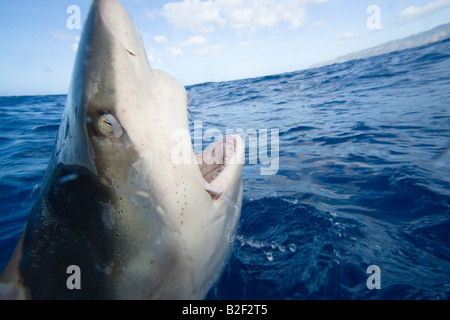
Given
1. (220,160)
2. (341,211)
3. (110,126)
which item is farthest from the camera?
(341,211)

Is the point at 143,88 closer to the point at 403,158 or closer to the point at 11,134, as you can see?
the point at 403,158

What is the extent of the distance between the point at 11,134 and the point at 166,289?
1009 centimetres

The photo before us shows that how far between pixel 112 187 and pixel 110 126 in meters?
0.30

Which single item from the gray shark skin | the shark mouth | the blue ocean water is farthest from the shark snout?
the blue ocean water

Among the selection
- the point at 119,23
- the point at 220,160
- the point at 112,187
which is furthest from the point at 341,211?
the point at 119,23

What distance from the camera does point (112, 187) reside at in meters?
1.16

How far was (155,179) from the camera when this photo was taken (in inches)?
48.4

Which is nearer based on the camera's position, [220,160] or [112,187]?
[112,187]

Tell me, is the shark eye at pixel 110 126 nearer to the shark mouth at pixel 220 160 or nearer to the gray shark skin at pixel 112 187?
the gray shark skin at pixel 112 187

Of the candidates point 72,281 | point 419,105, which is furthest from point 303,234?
point 419,105

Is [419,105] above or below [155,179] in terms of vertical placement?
above

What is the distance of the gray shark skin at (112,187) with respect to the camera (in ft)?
3.68

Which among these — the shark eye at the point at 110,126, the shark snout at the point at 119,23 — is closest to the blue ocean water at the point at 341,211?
the shark eye at the point at 110,126

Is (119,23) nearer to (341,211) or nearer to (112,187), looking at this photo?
(112,187)
